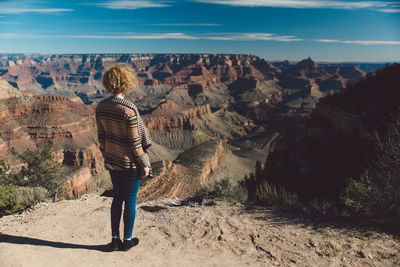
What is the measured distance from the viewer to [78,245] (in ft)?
15.2

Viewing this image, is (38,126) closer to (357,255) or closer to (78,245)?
(78,245)

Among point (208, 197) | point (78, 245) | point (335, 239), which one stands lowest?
point (208, 197)

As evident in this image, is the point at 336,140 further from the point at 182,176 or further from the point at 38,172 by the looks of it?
the point at 38,172

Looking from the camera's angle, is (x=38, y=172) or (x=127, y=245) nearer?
(x=127, y=245)

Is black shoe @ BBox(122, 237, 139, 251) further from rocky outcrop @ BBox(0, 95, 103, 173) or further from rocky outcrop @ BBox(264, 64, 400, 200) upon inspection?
rocky outcrop @ BBox(0, 95, 103, 173)

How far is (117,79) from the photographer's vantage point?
3.68 meters

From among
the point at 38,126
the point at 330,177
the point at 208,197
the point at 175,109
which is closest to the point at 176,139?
the point at 175,109

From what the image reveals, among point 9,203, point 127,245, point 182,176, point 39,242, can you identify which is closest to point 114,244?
point 127,245

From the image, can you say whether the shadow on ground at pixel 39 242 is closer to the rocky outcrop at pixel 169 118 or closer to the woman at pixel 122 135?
the woman at pixel 122 135

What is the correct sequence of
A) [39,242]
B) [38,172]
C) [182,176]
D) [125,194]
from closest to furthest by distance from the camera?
1. [125,194]
2. [39,242]
3. [38,172]
4. [182,176]

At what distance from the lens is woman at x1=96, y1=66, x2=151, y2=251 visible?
141 inches

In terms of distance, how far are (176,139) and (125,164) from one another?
76872 millimetres

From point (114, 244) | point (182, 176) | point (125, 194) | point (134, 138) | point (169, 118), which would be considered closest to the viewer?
point (134, 138)

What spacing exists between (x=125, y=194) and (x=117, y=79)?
189 cm
